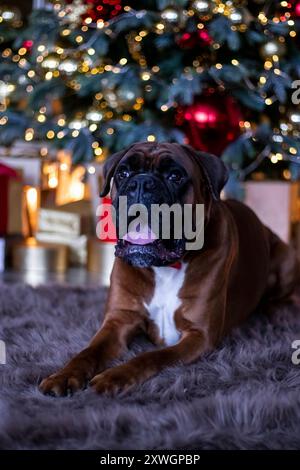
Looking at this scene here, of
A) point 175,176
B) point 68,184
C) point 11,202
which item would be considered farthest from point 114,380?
point 68,184

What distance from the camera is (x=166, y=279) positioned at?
69.3 inches

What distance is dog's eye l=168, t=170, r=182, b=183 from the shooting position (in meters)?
1.66

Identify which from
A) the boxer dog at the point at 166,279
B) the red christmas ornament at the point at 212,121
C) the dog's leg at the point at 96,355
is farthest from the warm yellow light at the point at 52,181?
the dog's leg at the point at 96,355

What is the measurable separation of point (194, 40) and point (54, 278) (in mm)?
1161

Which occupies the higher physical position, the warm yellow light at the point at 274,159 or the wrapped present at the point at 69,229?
the warm yellow light at the point at 274,159

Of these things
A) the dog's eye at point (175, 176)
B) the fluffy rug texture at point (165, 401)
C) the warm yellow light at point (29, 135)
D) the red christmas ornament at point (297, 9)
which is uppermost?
the red christmas ornament at point (297, 9)

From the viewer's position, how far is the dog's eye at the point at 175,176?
1.66 metres

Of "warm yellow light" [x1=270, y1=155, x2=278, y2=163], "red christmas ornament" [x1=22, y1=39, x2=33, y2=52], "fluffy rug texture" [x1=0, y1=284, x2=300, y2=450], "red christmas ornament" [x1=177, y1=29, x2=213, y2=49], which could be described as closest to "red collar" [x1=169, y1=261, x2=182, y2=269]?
"fluffy rug texture" [x1=0, y1=284, x2=300, y2=450]

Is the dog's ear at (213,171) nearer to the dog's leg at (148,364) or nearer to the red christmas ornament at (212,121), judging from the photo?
the dog's leg at (148,364)

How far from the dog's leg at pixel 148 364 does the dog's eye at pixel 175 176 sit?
37cm

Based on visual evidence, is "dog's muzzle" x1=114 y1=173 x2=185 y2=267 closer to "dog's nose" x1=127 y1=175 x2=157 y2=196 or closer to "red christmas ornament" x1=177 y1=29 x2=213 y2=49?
"dog's nose" x1=127 y1=175 x2=157 y2=196

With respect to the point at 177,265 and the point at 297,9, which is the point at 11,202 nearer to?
the point at 297,9

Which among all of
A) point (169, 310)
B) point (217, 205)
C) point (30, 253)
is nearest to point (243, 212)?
point (217, 205)

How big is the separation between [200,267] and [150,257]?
0.18 meters
